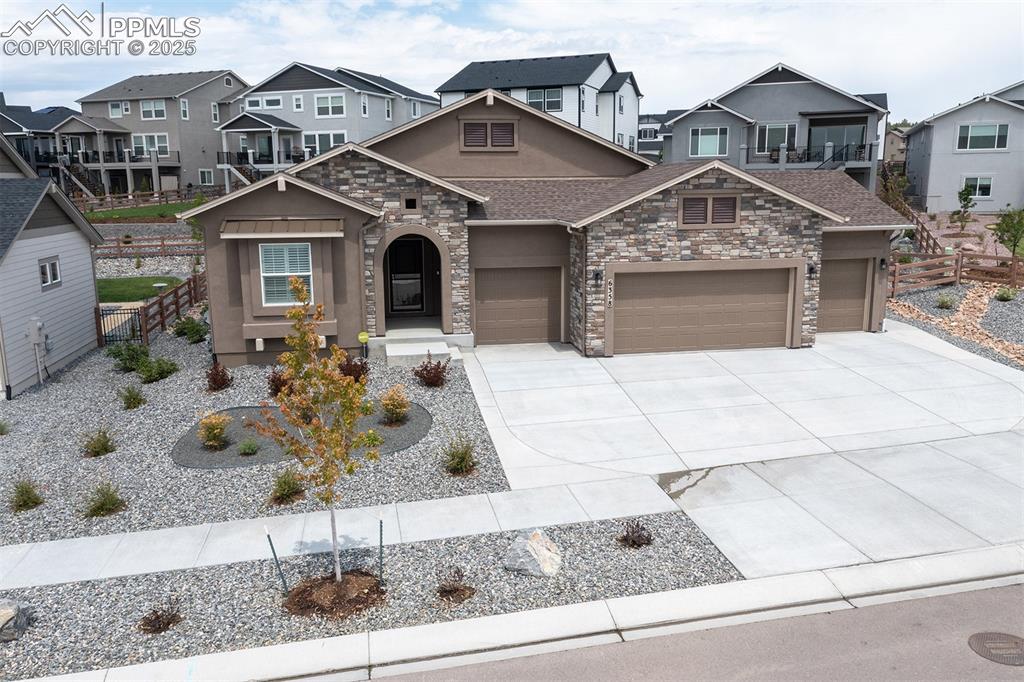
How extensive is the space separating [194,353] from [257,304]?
3121mm

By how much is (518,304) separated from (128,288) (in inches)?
687

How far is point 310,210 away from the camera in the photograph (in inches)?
687

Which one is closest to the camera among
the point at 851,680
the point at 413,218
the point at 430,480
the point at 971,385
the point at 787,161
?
the point at 851,680

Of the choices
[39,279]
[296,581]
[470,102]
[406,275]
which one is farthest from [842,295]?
[39,279]

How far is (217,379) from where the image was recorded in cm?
1620

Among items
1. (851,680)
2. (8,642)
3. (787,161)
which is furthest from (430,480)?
(787,161)

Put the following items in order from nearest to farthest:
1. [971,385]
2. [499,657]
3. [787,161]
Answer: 1. [499,657]
2. [971,385]
3. [787,161]

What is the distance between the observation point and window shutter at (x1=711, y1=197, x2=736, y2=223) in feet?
60.5

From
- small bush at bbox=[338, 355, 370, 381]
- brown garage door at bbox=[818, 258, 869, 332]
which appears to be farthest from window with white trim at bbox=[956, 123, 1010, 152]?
small bush at bbox=[338, 355, 370, 381]

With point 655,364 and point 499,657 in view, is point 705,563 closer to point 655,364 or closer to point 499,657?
point 499,657

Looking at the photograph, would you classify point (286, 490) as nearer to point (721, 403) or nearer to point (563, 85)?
point (721, 403)

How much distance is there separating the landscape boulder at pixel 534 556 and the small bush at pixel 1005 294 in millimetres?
19207

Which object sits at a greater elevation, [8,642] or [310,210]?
[310,210]

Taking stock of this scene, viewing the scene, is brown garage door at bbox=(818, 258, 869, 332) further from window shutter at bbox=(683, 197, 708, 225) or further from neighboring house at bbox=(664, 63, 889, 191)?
neighboring house at bbox=(664, 63, 889, 191)
